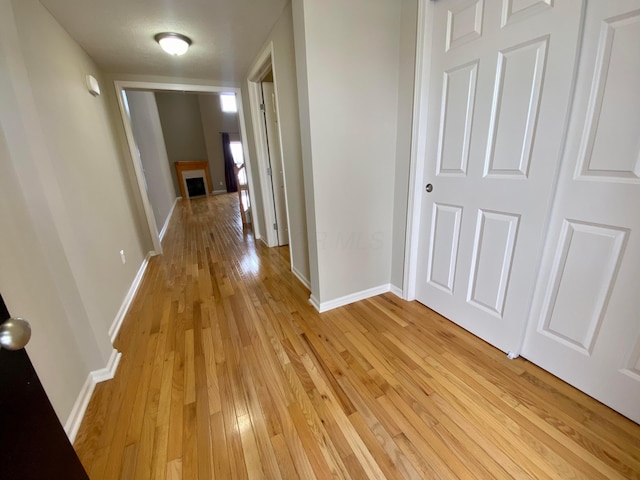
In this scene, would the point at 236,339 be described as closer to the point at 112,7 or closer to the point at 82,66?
the point at 112,7

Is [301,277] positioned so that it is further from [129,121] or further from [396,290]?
[129,121]

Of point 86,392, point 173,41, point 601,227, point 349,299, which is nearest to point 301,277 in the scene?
point 349,299

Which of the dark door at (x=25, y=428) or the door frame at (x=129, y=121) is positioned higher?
the door frame at (x=129, y=121)

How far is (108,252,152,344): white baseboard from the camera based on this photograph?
6.01 feet

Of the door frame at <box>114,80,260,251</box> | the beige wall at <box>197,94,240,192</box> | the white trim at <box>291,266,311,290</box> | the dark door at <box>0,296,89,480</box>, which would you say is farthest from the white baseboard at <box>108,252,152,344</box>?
the beige wall at <box>197,94,240,192</box>

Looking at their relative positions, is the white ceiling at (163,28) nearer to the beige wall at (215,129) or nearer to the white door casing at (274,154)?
the white door casing at (274,154)

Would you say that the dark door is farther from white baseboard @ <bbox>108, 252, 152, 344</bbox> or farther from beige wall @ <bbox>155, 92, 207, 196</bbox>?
beige wall @ <bbox>155, 92, 207, 196</bbox>

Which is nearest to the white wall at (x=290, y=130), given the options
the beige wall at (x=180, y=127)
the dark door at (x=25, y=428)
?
the dark door at (x=25, y=428)

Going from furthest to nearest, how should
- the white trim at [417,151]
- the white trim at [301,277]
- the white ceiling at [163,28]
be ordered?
the white trim at [301,277]
the white ceiling at [163,28]
the white trim at [417,151]

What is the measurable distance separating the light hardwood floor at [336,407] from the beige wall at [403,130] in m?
0.44

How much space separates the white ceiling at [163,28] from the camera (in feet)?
5.73

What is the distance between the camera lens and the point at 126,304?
2.19 meters

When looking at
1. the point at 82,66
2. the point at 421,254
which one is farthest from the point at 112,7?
the point at 421,254

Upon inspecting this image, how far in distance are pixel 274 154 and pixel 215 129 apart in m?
7.77
